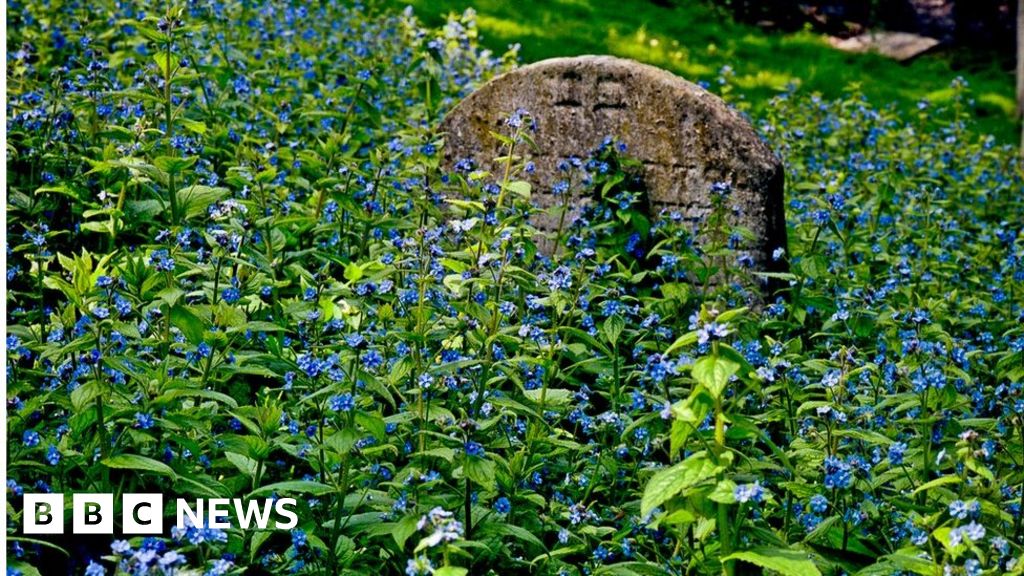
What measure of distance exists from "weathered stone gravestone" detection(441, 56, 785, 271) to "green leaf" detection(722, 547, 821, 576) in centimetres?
279

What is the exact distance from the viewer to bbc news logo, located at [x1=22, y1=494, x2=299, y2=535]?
3.29m

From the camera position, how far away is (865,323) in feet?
16.7

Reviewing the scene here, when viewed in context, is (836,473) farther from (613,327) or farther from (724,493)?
(613,327)

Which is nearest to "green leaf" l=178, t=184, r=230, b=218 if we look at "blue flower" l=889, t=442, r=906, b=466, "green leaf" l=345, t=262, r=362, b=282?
"green leaf" l=345, t=262, r=362, b=282

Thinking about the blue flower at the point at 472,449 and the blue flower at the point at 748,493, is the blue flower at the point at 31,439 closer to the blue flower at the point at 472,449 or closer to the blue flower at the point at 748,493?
the blue flower at the point at 472,449

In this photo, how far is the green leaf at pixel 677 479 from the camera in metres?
2.85

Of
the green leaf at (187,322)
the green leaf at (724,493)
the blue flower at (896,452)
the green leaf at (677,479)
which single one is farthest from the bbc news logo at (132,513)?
the blue flower at (896,452)

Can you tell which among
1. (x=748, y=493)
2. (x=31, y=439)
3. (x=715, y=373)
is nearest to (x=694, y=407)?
(x=715, y=373)

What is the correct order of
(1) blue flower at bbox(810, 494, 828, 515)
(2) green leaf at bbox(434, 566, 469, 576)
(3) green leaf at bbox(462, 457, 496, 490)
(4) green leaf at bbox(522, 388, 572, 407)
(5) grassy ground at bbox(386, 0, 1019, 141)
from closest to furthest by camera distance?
(2) green leaf at bbox(434, 566, 469, 576)
(1) blue flower at bbox(810, 494, 828, 515)
(3) green leaf at bbox(462, 457, 496, 490)
(4) green leaf at bbox(522, 388, 572, 407)
(5) grassy ground at bbox(386, 0, 1019, 141)

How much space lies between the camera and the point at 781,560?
2.94 meters

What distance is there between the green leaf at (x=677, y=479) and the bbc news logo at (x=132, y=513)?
97cm

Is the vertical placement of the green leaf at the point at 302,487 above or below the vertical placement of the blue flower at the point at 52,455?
below

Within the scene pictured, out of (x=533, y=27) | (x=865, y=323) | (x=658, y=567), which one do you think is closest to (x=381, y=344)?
(x=658, y=567)

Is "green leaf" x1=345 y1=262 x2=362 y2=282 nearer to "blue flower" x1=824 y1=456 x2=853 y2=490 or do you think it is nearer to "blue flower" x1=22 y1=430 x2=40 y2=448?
"blue flower" x1=22 y1=430 x2=40 y2=448
